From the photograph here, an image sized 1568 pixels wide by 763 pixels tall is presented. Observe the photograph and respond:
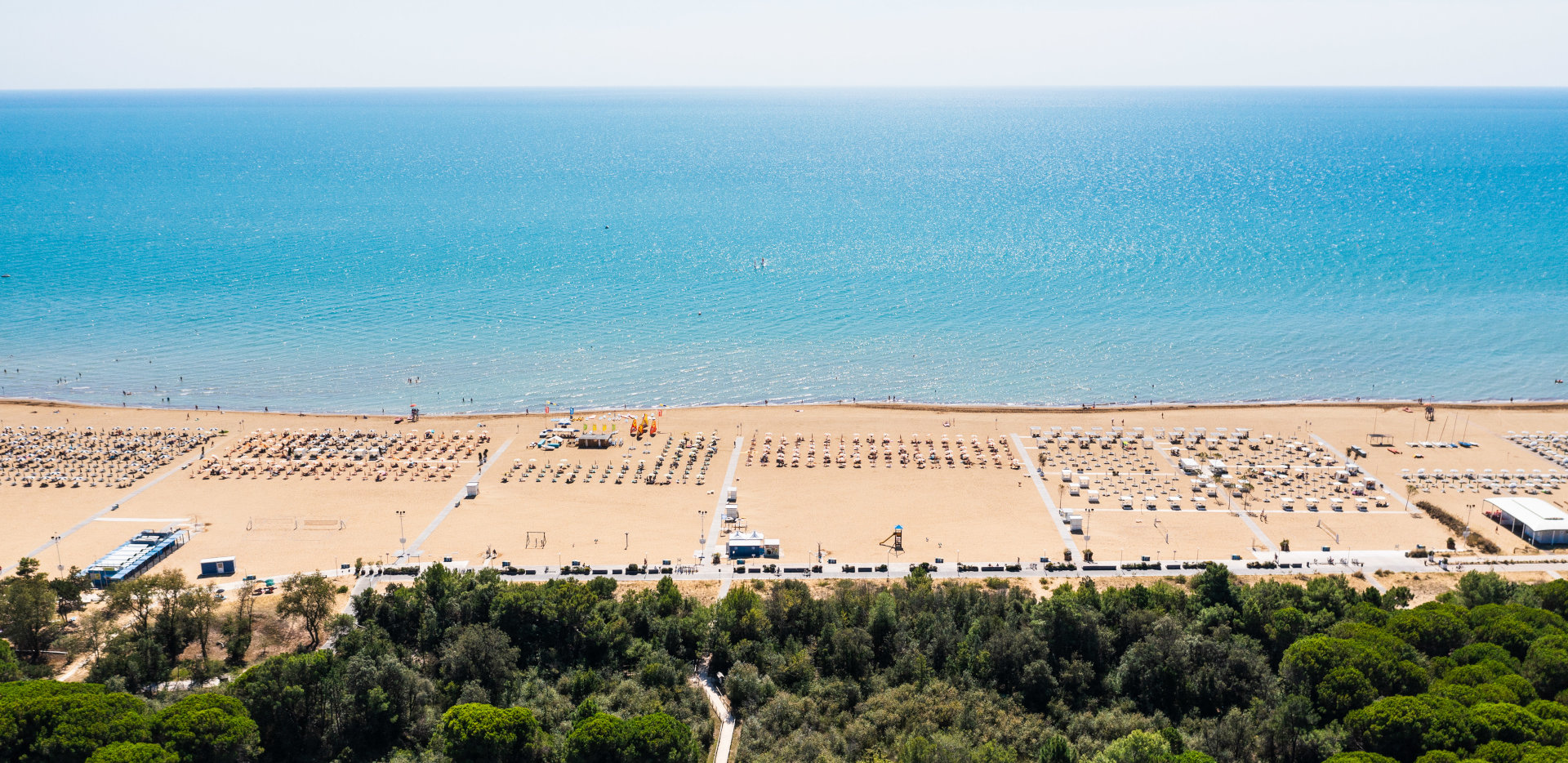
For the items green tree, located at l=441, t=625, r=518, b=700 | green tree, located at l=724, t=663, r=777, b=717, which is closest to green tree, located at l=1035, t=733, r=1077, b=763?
green tree, located at l=724, t=663, r=777, b=717

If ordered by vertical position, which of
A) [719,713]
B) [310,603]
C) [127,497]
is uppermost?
[127,497]

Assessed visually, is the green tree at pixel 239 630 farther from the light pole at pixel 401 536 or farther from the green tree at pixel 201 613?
the light pole at pixel 401 536

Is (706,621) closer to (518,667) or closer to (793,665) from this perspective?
(793,665)

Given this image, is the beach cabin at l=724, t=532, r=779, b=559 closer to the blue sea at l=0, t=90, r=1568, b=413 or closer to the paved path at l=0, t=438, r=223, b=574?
the blue sea at l=0, t=90, r=1568, b=413

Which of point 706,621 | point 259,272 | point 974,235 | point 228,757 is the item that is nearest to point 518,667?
point 706,621

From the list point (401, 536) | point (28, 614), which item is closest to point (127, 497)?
point (401, 536)

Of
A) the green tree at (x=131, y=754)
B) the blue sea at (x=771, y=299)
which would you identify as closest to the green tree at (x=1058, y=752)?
the green tree at (x=131, y=754)

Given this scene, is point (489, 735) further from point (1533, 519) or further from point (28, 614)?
point (1533, 519)
